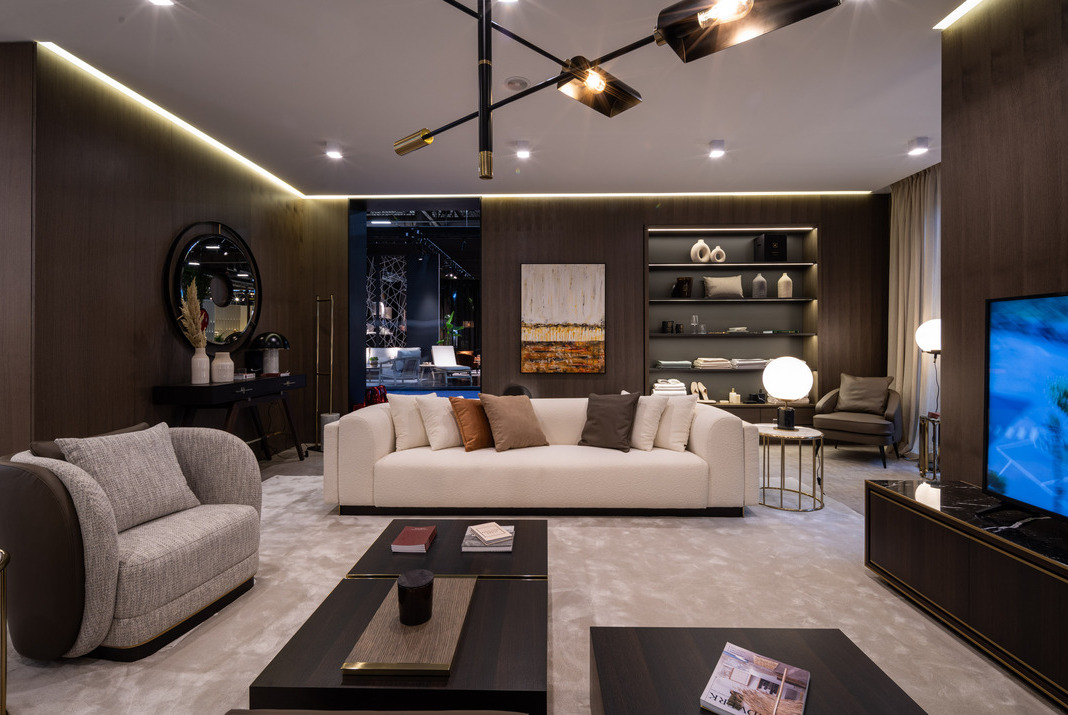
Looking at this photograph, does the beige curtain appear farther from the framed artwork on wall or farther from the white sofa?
the framed artwork on wall

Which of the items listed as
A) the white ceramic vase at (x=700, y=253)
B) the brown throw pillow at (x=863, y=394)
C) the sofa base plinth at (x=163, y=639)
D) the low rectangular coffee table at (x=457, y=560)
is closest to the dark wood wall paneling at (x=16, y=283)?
the sofa base plinth at (x=163, y=639)

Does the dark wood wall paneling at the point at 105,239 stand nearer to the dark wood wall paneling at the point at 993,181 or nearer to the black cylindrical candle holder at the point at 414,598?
the black cylindrical candle holder at the point at 414,598

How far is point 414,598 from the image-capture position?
4.46 feet

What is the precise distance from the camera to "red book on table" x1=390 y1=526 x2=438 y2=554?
1.92 metres

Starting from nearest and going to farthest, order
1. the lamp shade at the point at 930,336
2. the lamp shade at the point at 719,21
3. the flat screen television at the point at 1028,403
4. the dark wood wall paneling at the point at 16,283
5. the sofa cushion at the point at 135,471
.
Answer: the lamp shade at the point at 719,21, the flat screen television at the point at 1028,403, the sofa cushion at the point at 135,471, the dark wood wall paneling at the point at 16,283, the lamp shade at the point at 930,336

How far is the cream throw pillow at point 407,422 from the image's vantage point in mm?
3479

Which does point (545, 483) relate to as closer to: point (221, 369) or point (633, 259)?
point (221, 369)

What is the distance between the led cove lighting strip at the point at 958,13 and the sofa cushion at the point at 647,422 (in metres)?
2.54

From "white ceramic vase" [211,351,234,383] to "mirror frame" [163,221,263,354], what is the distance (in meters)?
0.28

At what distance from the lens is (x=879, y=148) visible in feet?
13.8

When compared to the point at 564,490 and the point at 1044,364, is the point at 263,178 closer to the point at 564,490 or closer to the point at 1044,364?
the point at 564,490

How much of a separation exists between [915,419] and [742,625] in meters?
4.13

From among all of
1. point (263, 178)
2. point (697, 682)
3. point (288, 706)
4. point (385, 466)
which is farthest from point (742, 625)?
point (263, 178)

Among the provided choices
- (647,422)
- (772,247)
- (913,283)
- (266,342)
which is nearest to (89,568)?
(647,422)
